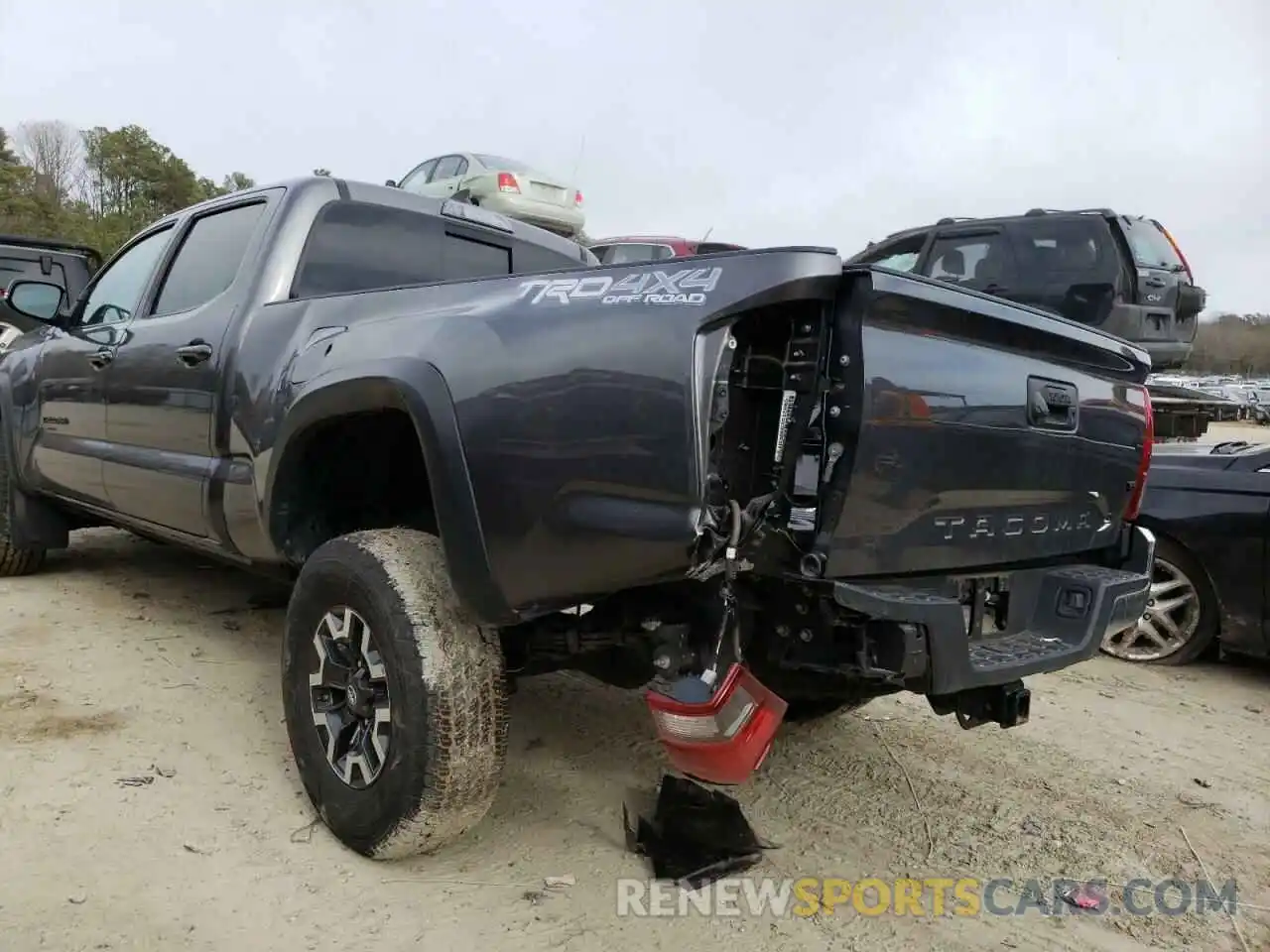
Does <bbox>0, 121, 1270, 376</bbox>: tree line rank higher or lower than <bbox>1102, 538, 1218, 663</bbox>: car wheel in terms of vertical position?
higher

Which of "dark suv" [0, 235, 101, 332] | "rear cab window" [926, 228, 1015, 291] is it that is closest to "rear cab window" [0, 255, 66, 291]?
"dark suv" [0, 235, 101, 332]

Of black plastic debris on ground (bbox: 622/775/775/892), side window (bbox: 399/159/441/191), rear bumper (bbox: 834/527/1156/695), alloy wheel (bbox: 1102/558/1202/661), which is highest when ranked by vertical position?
side window (bbox: 399/159/441/191)

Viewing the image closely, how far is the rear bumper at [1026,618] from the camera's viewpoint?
7.04 ft

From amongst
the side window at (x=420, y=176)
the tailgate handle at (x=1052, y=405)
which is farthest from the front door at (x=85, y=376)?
the side window at (x=420, y=176)

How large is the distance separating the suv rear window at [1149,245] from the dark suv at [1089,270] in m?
0.01

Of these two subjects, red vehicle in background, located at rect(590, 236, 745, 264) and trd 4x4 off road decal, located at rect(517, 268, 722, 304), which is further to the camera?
red vehicle in background, located at rect(590, 236, 745, 264)

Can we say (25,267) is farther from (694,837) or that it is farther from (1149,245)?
(1149,245)

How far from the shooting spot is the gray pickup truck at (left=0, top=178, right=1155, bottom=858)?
2.04m

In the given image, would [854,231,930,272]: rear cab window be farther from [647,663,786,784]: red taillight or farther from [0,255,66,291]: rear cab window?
[0,255,66,291]: rear cab window

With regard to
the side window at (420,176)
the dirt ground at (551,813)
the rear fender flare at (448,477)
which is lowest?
the dirt ground at (551,813)

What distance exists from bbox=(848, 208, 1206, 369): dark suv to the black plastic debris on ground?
5.56 m

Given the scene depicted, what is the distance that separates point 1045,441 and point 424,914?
6.75 feet

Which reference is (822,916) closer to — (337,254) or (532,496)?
(532,496)

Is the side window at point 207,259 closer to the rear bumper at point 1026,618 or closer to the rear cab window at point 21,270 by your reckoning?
the rear bumper at point 1026,618
